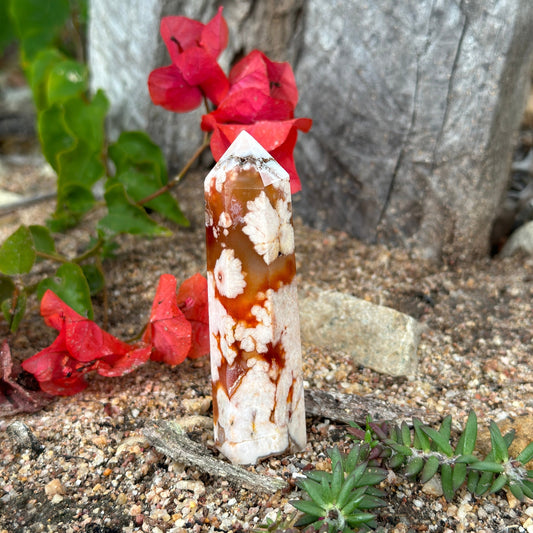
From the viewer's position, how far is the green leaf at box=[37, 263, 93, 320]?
1381 mm

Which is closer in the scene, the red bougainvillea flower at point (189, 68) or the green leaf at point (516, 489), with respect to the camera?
the green leaf at point (516, 489)

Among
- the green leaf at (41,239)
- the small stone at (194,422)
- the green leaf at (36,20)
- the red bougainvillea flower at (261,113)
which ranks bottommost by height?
the small stone at (194,422)

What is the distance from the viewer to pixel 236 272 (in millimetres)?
967

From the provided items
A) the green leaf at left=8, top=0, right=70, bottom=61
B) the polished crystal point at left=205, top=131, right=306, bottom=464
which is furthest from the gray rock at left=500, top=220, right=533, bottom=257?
the green leaf at left=8, top=0, right=70, bottom=61

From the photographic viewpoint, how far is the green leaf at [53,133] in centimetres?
173

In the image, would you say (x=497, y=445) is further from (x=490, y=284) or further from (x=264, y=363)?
(x=490, y=284)

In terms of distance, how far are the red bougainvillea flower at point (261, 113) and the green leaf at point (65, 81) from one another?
2.34 feet

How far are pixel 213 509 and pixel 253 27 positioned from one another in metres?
1.37

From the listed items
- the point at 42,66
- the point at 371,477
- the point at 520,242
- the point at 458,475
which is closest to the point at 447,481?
the point at 458,475

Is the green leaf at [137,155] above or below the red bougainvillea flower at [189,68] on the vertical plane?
below

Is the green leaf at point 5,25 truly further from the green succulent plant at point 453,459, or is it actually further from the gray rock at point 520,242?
the green succulent plant at point 453,459

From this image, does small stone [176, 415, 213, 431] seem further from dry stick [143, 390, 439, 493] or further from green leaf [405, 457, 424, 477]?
green leaf [405, 457, 424, 477]

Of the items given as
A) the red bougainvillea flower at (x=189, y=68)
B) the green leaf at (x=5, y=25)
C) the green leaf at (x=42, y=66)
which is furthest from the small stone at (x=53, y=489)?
the green leaf at (x=5, y=25)

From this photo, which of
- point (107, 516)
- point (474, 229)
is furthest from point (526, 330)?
point (107, 516)
